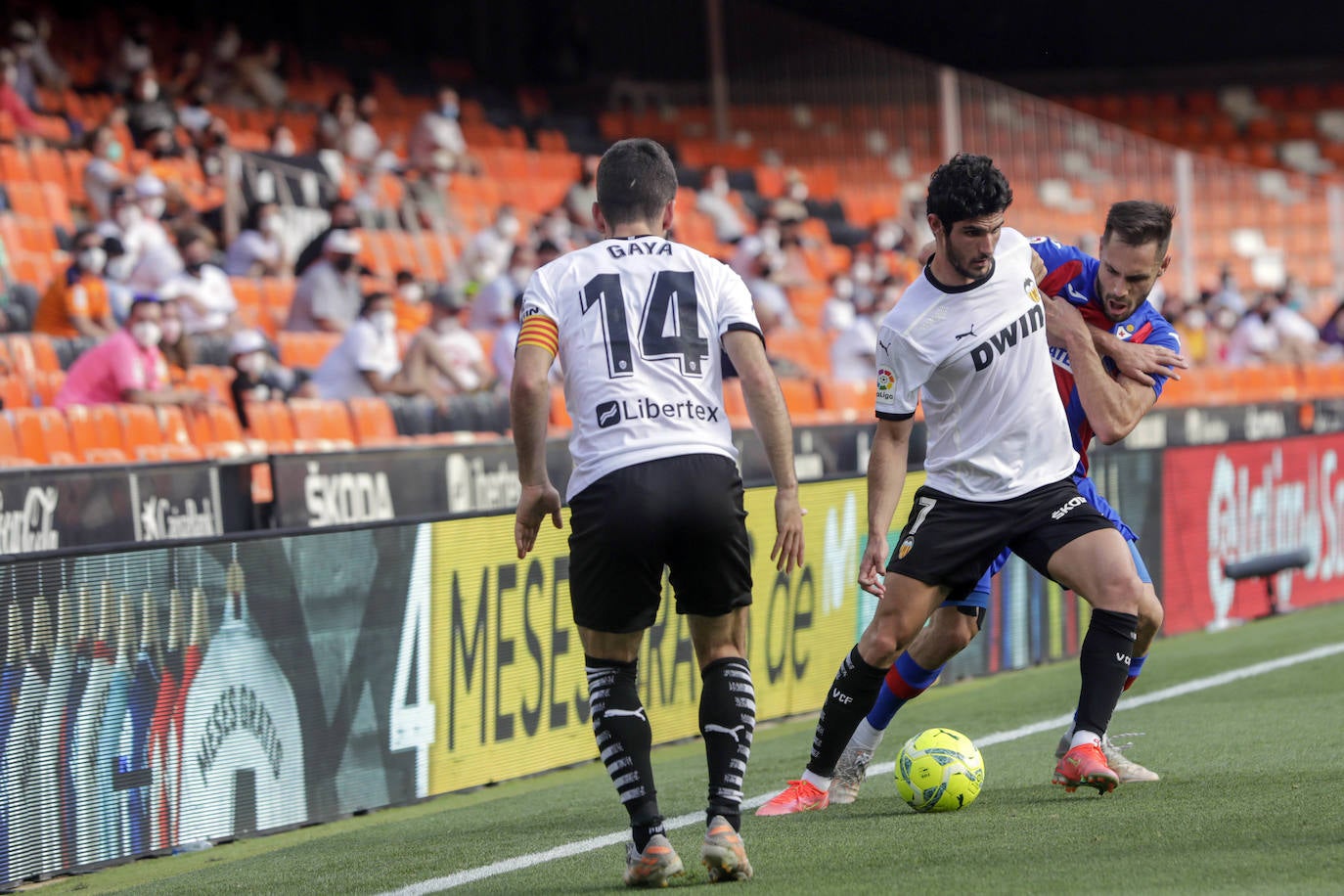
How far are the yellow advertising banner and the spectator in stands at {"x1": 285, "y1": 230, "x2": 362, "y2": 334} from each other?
611 centimetres

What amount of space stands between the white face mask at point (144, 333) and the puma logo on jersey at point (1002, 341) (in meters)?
7.46

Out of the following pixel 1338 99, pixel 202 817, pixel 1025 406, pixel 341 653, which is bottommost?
pixel 202 817

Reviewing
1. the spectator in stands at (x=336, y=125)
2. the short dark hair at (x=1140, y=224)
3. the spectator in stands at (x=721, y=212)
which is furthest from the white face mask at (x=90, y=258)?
the spectator in stands at (x=721, y=212)

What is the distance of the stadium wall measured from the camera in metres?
6.28

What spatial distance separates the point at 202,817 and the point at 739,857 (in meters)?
2.78

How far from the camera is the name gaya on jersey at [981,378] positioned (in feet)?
18.7

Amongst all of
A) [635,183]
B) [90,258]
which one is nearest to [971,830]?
[635,183]

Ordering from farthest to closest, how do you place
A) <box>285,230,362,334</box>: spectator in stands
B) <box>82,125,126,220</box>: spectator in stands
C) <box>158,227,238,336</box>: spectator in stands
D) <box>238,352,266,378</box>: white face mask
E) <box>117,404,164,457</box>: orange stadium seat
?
<box>82,125,126,220</box>: spectator in stands → <box>285,230,362,334</box>: spectator in stands → <box>158,227,238,336</box>: spectator in stands → <box>238,352,266,378</box>: white face mask → <box>117,404,164,457</box>: orange stadium seat

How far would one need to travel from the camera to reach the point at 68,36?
20281 millimetres

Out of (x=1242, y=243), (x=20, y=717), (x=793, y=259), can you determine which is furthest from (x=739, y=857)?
(x=1242, y=243)

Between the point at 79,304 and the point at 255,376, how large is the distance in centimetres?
152

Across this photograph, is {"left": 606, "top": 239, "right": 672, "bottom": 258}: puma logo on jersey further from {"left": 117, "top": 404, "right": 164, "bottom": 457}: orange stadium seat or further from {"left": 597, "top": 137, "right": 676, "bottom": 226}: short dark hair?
{"left": 117, "top": 404, "right": 164, "bottom": 457}: orange stadium seat

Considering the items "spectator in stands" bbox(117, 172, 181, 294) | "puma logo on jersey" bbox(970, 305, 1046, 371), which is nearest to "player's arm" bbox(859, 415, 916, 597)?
"puma logo on jersey" bbox(970, 305, 1046, 371)

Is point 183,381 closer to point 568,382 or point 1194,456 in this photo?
point 1194,456
